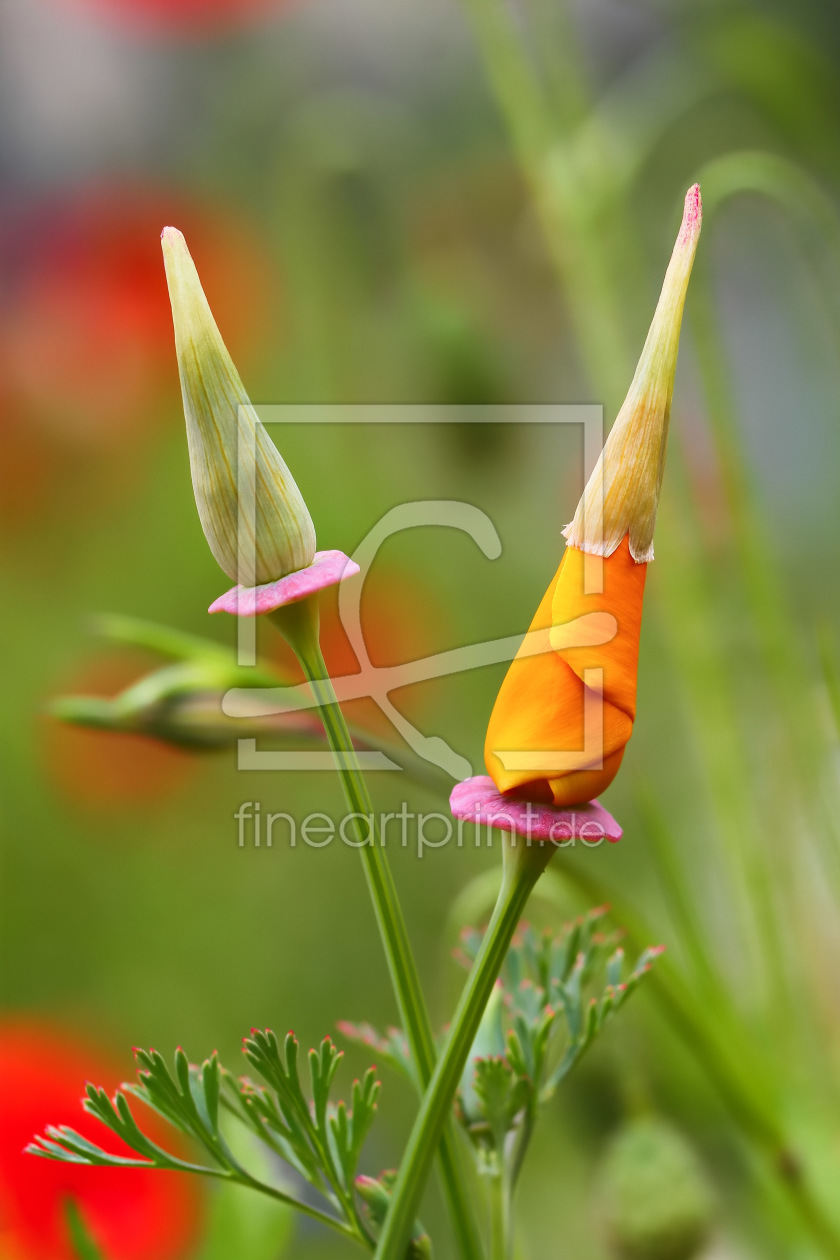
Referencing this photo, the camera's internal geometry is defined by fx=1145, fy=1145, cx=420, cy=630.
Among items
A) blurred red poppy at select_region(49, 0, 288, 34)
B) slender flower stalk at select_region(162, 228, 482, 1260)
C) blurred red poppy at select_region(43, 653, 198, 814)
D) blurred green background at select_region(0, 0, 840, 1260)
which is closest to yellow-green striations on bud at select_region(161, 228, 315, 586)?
slender flower stalk at select_region(162, 228, 482, 1260)

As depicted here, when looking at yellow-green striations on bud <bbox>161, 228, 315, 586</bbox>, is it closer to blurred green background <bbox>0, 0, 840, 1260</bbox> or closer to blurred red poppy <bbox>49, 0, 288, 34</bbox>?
blurred green background <bbox>0, 0, 840, 1260</bbox>

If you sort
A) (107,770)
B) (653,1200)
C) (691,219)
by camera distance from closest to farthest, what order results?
(691,219) < (653,1200) < (107,770)

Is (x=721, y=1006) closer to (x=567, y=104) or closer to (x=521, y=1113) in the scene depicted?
(x=521, y=1113)

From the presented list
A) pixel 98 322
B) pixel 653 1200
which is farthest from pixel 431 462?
pixel 653 1200

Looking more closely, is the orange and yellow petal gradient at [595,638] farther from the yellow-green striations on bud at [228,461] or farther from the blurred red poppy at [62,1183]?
the blurred red poppy at [62,1183]

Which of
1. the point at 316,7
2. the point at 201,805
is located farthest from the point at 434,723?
the point at 316,7

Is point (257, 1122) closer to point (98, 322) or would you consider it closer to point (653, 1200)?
point (653, 1200)
